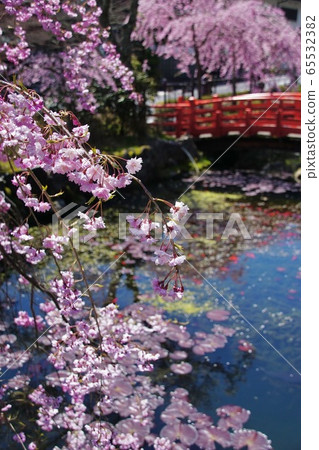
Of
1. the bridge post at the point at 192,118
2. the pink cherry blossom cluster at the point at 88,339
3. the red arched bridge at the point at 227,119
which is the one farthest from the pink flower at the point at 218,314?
the bridge post at the point at 192,118

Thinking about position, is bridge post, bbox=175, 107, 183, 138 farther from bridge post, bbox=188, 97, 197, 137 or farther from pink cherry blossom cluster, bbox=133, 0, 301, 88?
pink cherry blossom cluster, bbox=133, 0, 301, 88

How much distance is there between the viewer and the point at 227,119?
9812 mm

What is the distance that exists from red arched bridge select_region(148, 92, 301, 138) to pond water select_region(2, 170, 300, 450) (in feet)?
9.45

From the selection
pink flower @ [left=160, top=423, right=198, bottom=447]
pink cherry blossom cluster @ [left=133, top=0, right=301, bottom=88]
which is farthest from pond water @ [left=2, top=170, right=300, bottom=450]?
pink cherry blossom cluster @ [left=133, top=0, right=301, bottom=88]

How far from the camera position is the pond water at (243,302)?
10.4 feet

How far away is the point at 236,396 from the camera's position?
3.18 m

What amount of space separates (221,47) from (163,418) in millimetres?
9938

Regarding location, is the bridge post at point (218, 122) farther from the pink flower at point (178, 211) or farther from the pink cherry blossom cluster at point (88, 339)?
the pink flower at point (178, 211)

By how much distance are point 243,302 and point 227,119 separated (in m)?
6.19

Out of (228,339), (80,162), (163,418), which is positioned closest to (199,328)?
(228,339)

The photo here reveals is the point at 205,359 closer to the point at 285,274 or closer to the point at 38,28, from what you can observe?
the point at 285,274

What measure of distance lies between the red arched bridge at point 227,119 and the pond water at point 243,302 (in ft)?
9.45

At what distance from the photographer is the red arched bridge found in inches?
367

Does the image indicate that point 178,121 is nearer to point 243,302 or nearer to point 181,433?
point 243,302
